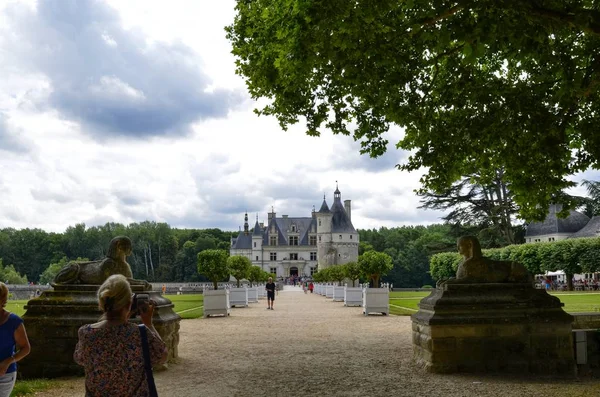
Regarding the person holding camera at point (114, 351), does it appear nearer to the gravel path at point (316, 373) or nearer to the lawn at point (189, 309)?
the gravel path at point (316, 373)

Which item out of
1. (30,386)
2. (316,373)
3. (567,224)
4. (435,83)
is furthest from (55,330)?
(567,224)

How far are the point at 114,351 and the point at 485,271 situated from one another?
6.30m

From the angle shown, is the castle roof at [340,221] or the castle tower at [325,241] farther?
the castle roof at [340,221]

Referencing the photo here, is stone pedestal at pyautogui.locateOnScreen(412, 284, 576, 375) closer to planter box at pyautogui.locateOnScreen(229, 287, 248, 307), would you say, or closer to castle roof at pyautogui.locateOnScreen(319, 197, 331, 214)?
planter box at pyautogui.locateOnScreen(229, 287, 248, 307)

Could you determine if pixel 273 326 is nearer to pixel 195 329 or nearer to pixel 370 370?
pixel 195 329

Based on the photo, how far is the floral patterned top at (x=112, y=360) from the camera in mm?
3160

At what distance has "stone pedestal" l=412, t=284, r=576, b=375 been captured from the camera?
24.9 feet

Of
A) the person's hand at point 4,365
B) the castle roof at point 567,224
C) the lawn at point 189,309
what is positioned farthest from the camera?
the castle roof at point 567,224

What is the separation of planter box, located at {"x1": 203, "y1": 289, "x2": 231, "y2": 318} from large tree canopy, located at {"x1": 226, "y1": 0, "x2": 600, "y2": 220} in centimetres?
958

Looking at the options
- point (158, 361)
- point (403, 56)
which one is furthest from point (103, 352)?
point (403, 56)

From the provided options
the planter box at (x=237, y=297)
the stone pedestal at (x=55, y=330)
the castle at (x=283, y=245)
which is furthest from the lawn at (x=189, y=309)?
the castle at (x=283, y=245)

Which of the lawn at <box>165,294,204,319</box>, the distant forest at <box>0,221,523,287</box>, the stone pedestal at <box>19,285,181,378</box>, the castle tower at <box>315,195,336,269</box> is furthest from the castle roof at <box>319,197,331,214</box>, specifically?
the stone pedestal at <box>19,285,181,378</box>

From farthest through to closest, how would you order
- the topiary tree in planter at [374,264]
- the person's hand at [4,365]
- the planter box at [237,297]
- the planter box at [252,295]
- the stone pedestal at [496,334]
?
the topiary tree in planter at [374,264]
the planter box at [252,295]
the planter box at [237,297]
the stone pedestal at [496,334]
the person's hand at [4,365]

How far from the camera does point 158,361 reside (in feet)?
10.8
